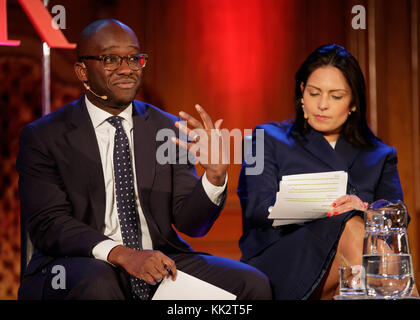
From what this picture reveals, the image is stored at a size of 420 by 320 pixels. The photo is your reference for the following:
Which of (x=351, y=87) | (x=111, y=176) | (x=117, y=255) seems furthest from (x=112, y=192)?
(x=351, y=87)

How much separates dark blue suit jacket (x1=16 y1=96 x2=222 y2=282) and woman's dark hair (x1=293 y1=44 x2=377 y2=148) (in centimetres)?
76

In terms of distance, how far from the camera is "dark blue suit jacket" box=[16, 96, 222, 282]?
2.07 meters

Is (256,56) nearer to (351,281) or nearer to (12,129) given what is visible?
(12,129)

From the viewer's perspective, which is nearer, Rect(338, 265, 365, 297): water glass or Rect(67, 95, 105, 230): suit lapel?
Rect(338, 265, 365, 297): water glass

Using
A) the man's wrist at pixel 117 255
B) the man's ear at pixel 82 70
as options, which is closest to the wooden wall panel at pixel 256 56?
the man's ear at pixel 82 70

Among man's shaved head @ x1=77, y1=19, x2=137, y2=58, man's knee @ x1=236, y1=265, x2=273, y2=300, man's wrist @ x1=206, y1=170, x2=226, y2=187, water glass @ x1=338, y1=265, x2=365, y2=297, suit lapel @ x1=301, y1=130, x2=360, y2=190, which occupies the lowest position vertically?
man's knee @ x1=236, y1=265, x2=273, y2=300

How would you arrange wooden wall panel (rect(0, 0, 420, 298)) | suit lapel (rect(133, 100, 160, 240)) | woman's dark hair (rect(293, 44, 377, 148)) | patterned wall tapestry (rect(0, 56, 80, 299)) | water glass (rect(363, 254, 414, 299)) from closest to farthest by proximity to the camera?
water glass (rect(363, 254, 414, 299)), suit lapel (rect(133, 100, 160, 240)), woman's dark hair (rect(293, 44, 377, 148)), patterned wall tapestry (rect(0, 56, 80, 299)), wooden wall panel (rect(0, 0, 420, 298))

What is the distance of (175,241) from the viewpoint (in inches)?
87.6

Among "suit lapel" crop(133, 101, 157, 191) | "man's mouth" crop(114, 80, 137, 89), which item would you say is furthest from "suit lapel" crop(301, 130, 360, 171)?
"man's mouth" crop(114, 80, 137, 89)

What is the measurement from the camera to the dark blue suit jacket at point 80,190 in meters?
2.07

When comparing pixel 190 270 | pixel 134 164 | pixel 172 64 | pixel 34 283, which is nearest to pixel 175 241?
pixel 190 270

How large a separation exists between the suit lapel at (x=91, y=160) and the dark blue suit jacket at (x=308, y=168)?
689 millimetres

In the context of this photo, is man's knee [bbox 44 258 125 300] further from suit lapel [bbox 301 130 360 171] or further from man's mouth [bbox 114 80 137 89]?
suit lapel [bbox 301 130 360 171]

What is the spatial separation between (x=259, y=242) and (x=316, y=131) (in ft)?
1.97
